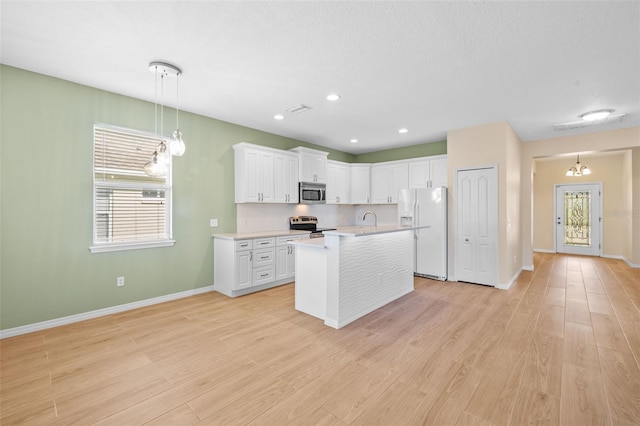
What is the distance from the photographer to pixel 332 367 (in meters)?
2.42

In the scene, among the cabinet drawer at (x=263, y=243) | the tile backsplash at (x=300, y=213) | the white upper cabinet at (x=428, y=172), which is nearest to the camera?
the cabinet drawer at (x=263, y=243)

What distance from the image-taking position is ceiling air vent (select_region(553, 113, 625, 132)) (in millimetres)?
4405

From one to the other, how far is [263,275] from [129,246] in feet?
6.22

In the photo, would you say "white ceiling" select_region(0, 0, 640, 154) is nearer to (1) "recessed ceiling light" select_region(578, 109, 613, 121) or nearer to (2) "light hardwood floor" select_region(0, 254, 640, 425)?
(1) "recessed ceiling light" select_region(578, 109, 613, 121)

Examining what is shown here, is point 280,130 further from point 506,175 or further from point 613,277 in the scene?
point 613,277

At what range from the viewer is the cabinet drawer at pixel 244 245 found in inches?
168

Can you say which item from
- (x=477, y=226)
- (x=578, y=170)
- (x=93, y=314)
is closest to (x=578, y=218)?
(x=578, y=170)

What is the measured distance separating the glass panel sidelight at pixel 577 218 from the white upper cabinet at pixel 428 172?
516 centimetres

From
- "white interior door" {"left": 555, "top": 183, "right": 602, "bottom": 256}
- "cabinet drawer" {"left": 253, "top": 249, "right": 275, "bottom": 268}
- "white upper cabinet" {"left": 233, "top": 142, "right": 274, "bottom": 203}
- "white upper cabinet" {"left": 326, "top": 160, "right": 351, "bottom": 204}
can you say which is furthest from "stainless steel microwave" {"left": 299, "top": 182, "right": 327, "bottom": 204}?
"white interior door" {"left": 555, "top": 183, "right": 602, "bottom": 256}

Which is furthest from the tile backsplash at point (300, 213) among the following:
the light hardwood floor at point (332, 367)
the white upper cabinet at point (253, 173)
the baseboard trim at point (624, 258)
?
the baseboard trim at point (624, 258)

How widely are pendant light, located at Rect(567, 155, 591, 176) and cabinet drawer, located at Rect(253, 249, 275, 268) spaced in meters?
8.45

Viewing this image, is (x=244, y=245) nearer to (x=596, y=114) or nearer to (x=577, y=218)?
(x=596, y=114)

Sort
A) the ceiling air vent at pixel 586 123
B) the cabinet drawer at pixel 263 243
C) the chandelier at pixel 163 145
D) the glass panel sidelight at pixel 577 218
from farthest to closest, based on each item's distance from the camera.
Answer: the glass panel sidelight at pixel 577 218 < the cabinet drawer at pixel 263 243 < the ceiling air vent at pixel 586 123 < the chandelier at pixel 163 145

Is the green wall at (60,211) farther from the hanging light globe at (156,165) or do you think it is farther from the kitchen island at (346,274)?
the kitchen island at (346,274)
